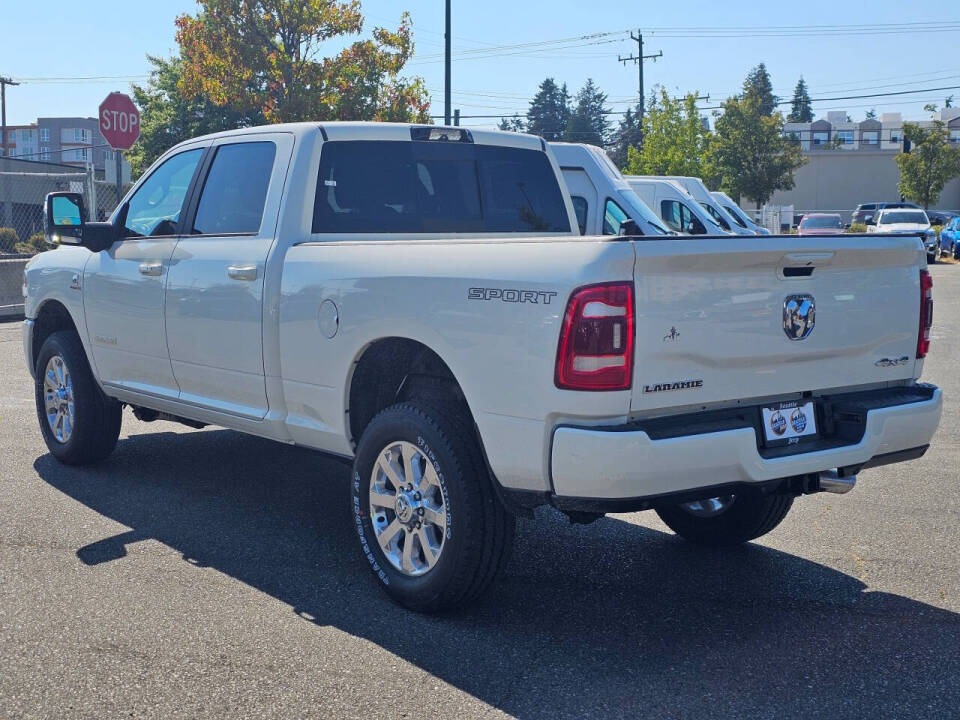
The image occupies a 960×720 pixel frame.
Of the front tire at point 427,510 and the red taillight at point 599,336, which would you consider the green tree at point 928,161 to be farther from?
the red taillight at point 599,336

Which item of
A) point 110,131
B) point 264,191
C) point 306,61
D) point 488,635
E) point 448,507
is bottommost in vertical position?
point 488,635

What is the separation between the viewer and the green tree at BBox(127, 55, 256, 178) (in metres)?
54.5

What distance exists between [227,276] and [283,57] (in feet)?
101

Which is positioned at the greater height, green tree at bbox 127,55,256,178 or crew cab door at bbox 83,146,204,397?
green tree at bbox 127,55,256,178

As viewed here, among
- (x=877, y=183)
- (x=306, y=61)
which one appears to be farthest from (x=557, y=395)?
(x=877, y=183)

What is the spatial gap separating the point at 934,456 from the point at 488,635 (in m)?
4.43

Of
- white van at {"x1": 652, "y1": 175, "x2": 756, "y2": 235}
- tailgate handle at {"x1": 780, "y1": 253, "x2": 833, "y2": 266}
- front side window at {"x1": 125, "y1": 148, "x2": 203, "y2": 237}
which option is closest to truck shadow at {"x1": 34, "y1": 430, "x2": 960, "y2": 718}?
tailgate handle at {"x1": 780, "y1": 253, "x2": 833, "y2": 266}

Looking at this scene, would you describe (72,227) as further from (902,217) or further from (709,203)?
(902,217)

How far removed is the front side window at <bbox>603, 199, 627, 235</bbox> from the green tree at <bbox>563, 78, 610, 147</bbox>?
4044 inches

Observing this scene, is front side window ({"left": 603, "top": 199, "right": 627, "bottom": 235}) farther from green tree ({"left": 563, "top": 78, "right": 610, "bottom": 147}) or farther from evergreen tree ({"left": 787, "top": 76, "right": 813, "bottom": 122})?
evergreen tree ({"left": 787, "top": 76, "right": 813, "bottom": 122})

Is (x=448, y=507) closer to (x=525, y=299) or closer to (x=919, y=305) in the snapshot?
(x=525, y=299)

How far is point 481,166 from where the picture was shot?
6109mm

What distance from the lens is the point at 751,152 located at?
6169 cm

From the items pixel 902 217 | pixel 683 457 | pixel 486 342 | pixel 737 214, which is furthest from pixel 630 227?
pixel 902 217
